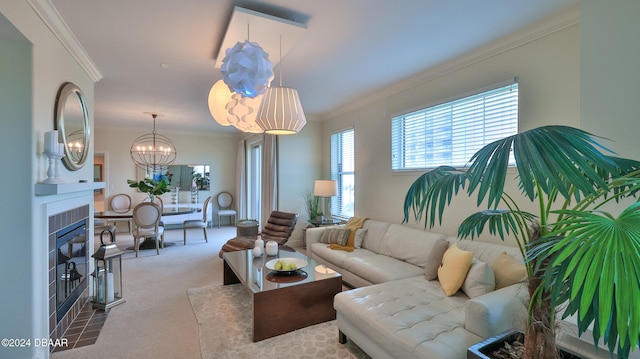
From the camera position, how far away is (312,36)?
8.39ft

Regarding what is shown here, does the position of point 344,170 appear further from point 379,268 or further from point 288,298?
point 288,298

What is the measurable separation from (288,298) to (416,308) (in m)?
1.07

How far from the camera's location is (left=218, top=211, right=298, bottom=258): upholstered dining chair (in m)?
4.24

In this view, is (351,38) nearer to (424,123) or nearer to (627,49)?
(424,123)

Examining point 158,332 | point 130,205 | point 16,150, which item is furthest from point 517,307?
point 130,205

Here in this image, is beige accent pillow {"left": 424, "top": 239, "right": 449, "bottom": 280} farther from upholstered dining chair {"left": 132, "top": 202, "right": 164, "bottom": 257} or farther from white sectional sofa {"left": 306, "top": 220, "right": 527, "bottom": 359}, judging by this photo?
upholstered dining chair {"left": 132, "top": 202, "right": 164, "bottom": 257}

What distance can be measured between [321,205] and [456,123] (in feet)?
10.4

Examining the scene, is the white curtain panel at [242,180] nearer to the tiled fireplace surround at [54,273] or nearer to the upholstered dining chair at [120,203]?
the upholstered dining chair at [120,203]

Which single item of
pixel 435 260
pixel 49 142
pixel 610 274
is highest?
pixel 49 142

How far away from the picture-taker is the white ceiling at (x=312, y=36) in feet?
6.93

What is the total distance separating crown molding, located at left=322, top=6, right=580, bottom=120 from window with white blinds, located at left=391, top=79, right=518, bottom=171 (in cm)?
35

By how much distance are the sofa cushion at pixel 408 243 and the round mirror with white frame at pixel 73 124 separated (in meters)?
3.44

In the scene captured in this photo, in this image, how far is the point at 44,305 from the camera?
6.85ft

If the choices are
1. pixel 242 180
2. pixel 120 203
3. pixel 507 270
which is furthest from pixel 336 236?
pixel 120 203
